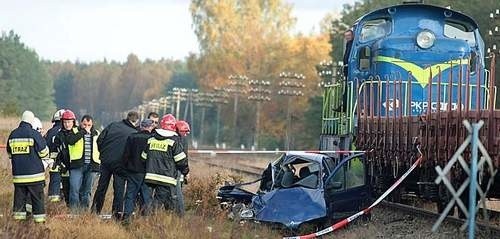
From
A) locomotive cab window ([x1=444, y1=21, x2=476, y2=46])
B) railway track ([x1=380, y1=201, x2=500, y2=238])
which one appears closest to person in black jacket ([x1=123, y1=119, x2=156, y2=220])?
railway track ([x1=380, y1=201, x2=500, y2=238])

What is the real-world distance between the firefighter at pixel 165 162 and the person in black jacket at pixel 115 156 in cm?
98

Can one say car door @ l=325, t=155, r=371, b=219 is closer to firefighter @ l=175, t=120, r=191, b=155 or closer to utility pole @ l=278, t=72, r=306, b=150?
firefighter @ l=175, t=120, r=191, b=155

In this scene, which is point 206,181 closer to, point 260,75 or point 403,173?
point 403,173

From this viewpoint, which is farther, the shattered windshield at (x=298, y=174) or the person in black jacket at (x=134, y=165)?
the shattered windshield at (x=298, y=174)

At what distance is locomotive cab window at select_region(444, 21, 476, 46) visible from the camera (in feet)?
55.3

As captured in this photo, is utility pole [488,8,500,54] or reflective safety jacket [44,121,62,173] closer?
reflective safety jacket [44,121,62,173]

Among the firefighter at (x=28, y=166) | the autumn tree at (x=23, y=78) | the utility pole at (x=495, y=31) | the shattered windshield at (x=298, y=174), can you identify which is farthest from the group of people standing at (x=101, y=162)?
the autumn tree at (x=23, y=78)

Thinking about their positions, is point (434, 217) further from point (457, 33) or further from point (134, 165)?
point (457, 33)

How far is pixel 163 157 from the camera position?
11398 mm

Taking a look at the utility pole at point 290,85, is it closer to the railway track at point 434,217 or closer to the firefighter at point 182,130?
the railway track at point 434,217

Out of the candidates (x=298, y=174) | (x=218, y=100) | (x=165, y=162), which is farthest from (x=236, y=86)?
(x=165, y=162)

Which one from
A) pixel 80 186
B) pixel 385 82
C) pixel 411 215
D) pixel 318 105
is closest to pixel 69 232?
pixel 80 186

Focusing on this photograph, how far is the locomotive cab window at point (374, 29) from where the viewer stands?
55.3 ft

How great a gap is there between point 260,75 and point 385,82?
54.1 m
